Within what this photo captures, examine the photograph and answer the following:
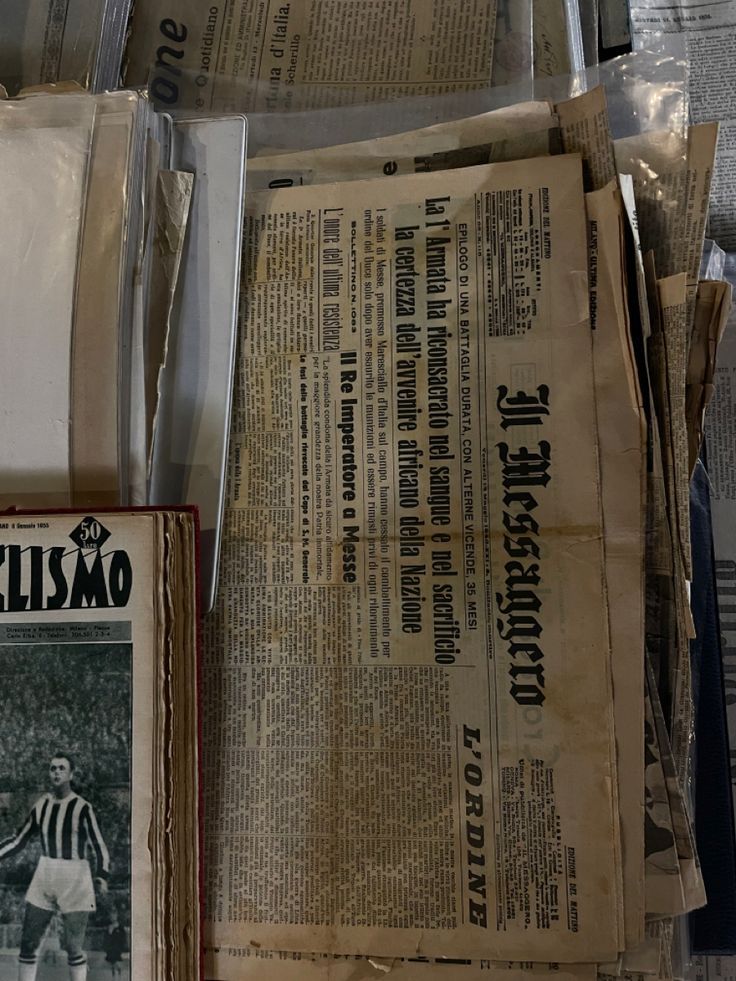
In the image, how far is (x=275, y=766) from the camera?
20.7 inches

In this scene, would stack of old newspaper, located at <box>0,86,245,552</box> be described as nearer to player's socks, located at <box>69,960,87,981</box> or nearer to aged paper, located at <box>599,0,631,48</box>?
player's socks, located at <box>69,960,87,981</box>

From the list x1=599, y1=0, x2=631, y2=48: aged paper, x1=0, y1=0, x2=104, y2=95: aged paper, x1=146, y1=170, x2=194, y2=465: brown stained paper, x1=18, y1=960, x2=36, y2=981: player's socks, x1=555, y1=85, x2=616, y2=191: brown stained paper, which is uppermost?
x1=599, y1=0, x2=631, y2=48: aged paper

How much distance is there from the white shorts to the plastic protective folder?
17 cm

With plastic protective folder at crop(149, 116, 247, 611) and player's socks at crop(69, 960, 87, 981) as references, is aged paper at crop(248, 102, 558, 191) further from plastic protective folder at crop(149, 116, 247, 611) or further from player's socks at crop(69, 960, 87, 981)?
player's socks at crop(69, 960, 87, 981)

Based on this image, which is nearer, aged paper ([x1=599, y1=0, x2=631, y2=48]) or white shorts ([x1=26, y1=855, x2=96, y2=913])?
white shorts ([x1=26, y1=855, x2=96, y2=913])

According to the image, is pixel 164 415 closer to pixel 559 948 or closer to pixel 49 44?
pixel 49 44

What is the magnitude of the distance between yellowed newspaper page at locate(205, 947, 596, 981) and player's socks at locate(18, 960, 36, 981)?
111 mm

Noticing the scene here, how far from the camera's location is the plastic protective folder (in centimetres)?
54

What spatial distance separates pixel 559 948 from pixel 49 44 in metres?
0.72

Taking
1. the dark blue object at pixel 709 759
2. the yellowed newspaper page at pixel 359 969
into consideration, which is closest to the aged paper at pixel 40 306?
the yellowed newspaper page at pixel 359 969

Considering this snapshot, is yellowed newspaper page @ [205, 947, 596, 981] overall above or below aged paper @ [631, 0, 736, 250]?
below

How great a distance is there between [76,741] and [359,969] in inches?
9.3

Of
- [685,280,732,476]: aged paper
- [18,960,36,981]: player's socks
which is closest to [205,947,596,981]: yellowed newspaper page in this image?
[18,960,36,981]: player's socks

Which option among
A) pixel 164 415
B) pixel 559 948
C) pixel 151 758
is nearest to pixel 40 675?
pixel 151 758
